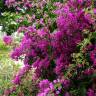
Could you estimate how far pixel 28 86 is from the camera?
6.07m

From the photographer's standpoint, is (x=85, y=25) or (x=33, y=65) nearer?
(x=85, y=25)

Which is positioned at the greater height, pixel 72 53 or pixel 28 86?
pixel 72 53

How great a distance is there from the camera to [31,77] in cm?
614

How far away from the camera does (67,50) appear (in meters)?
4.53

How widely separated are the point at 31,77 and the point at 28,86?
17 cm

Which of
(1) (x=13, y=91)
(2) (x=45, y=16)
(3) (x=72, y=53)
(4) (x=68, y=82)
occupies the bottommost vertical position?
(1) (x=13, y=91)

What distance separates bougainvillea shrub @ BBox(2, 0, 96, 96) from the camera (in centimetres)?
429

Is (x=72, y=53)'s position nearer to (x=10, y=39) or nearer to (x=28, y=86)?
(x=10, y=39)

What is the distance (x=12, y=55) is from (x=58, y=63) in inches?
32.9

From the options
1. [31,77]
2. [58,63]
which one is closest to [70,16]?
[58,63]

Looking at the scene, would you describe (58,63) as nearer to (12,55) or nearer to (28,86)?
(12,55)

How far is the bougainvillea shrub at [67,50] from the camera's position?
429 centimetres

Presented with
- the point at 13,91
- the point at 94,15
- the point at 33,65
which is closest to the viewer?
the point at 94,15

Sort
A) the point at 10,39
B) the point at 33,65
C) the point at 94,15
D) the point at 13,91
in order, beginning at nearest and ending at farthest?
the point at 94,15 < the point at 33,65 < the point at 10,39 < the point at 13,91
